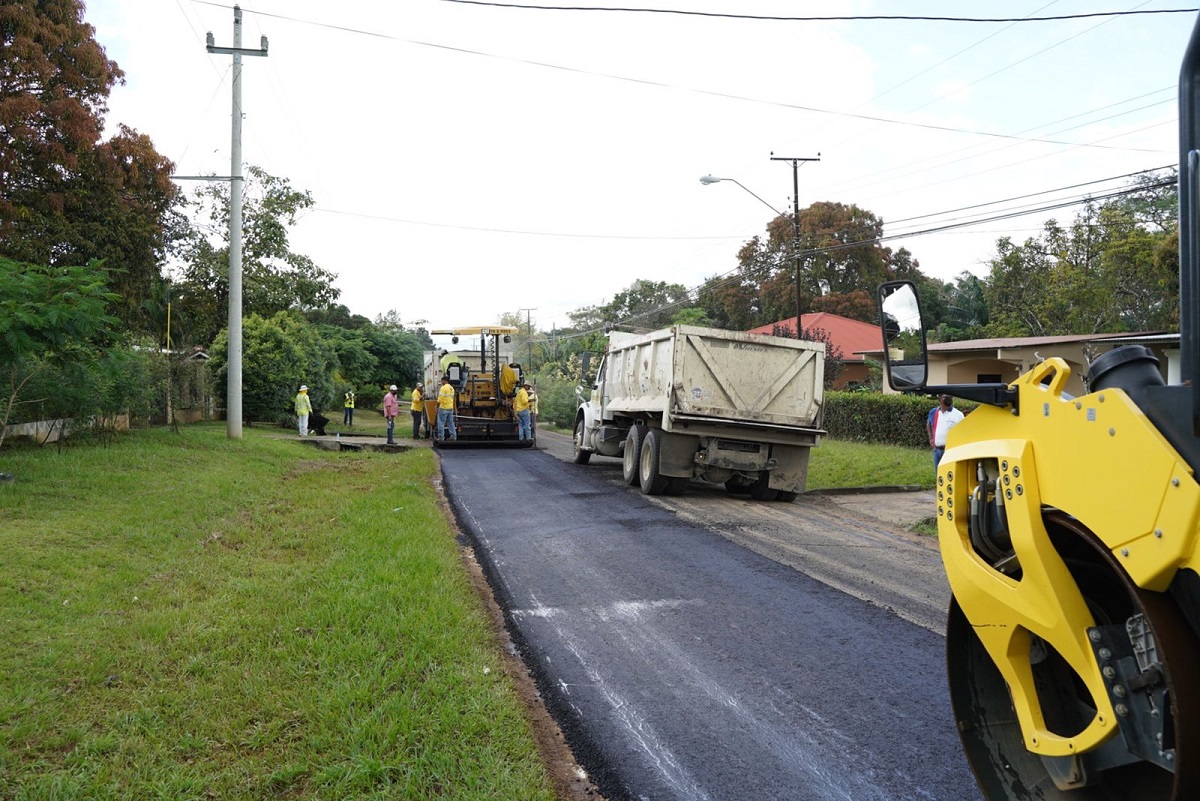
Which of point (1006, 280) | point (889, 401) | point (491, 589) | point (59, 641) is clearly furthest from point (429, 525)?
point (1006, 280)

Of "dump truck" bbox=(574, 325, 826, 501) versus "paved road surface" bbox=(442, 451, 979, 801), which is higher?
"dump truck" bbox=(574, 325, 826, 501)

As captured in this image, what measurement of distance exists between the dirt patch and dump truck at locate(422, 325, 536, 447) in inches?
643

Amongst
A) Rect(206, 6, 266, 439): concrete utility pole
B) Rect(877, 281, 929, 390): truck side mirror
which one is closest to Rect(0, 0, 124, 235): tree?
Rect(206, 6, 266, 439): concrete utility pole

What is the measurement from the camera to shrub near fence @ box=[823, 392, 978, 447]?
2095 cm

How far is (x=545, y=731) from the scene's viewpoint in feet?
14.8

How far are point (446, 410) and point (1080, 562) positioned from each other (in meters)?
20.2

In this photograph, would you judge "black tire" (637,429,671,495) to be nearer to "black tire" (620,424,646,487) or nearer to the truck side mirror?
"black tire" (620,424,646,487)

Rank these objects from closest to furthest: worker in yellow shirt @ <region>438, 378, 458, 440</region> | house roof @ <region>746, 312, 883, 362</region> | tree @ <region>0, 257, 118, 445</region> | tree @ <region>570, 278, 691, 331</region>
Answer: tree @ <region>0, 257, 118, 445</region> → worker in yellow shirt @ <region>438, 378, 458, 440</region> → house roof @ <region>746, 312, 883, 362</region> → tree @ <region>570, 278, 691, 331</region>

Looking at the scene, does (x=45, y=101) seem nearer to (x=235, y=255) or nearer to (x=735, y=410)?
(x=235, y=255)

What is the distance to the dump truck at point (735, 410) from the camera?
42.2 feet

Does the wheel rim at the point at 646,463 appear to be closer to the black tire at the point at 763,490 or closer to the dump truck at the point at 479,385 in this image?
the black tire at the point at 763,490

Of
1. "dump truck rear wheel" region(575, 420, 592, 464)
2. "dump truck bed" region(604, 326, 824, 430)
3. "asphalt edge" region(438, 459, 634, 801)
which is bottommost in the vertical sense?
"asphalt edge" region(438, 459, 634, 801)

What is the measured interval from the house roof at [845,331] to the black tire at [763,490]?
2661 centimetres

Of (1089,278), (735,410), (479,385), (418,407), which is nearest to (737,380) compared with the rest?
(735,410)
